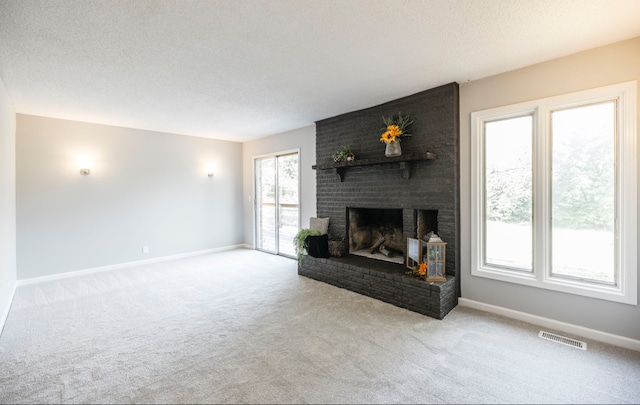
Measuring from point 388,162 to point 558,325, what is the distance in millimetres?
2378

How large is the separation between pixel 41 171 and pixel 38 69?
2.28 metres

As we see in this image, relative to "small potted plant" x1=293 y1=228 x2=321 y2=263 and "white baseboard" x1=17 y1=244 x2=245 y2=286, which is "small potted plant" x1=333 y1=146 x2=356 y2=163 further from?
"white baseboard" x1=17 y1=244 x2=245 y2=286

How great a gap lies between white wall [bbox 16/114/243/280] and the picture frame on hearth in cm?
444

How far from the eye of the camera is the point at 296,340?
2.58 meters

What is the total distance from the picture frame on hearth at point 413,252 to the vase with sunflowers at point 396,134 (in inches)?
42.9

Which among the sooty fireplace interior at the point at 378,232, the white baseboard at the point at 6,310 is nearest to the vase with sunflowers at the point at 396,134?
the sooty fireplace interior at the point at 378,232

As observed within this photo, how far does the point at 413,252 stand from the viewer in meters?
3.45

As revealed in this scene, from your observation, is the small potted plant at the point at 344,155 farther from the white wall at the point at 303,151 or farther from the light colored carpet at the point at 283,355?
the light colored carpet at the point at 283,355

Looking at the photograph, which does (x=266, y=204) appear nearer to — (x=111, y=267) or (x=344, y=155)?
(x=344, y=155)

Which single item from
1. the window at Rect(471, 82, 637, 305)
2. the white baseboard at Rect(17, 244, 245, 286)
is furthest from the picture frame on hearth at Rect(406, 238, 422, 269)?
the white baseboard at Rect(17, 244, 245, 286)

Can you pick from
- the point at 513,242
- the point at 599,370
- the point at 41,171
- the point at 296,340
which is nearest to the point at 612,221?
the point at 513,242

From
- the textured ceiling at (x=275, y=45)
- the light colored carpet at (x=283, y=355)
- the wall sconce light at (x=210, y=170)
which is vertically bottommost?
the light colored carpet at (x=283, y=355)

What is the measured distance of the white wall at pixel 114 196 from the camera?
170 inches

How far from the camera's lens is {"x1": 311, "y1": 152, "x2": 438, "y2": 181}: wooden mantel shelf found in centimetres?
334
